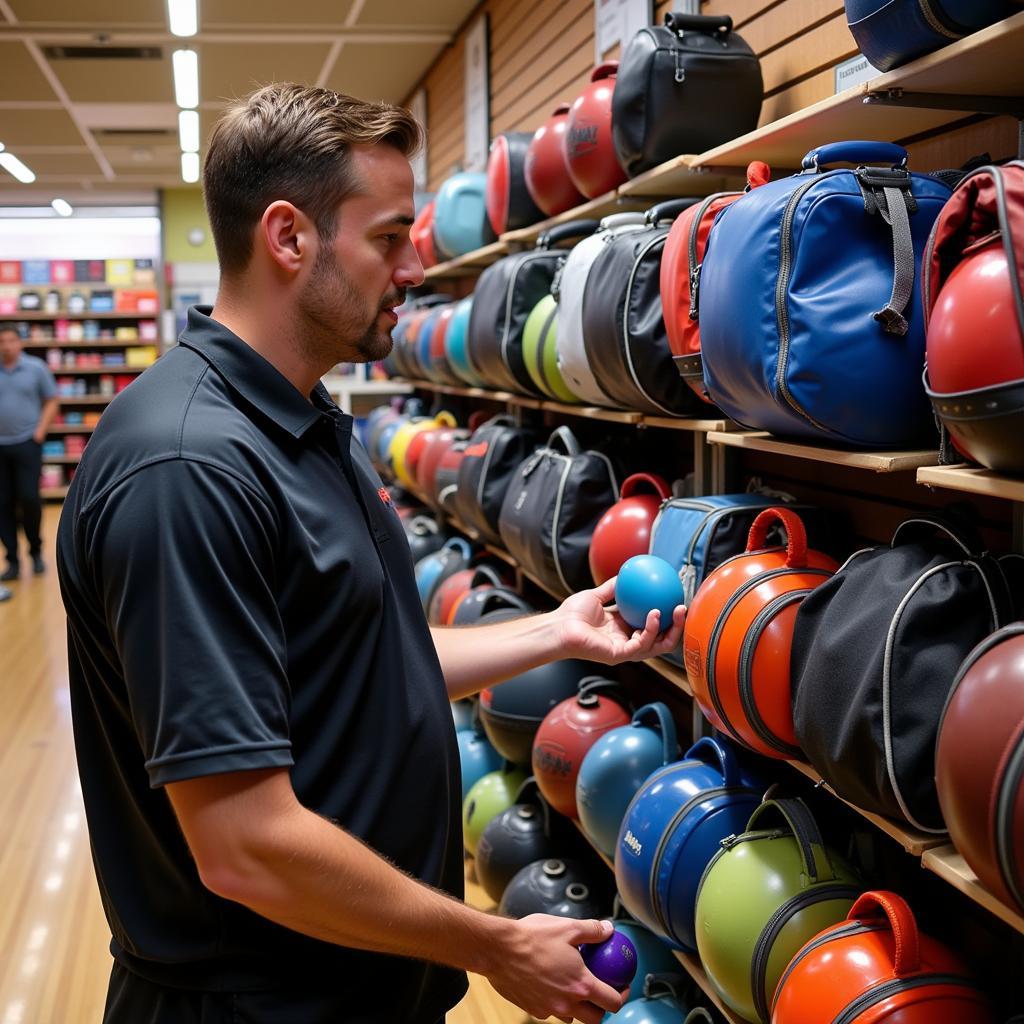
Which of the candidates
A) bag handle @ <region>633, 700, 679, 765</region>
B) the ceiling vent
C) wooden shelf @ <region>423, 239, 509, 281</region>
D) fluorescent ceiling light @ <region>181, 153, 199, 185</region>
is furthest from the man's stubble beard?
fluorescent ceiling light @ <region>181, 153, 199, 185</region>

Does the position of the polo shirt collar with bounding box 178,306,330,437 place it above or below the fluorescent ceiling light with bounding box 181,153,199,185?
below

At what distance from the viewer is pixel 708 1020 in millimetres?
2516

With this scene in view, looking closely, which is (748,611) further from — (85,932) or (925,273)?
(85,932)

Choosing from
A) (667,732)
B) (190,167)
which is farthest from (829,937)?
(190,167)

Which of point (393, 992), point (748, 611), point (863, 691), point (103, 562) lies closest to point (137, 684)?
point (103, 562)

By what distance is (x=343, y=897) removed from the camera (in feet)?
4.24

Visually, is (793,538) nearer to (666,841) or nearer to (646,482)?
(666,841)

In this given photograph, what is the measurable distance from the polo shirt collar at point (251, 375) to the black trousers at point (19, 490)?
26.9 ft

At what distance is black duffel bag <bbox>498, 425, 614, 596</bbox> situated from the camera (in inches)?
128

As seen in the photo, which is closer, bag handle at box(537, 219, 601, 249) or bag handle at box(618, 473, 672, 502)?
bag handle at box(618, 473, 672, 502)

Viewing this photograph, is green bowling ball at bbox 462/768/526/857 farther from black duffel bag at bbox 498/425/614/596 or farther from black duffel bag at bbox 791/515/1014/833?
black duffel bag at bbox 791/515/1014/833

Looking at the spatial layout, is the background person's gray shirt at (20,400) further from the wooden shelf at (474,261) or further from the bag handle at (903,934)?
the bag handle at (903,934)

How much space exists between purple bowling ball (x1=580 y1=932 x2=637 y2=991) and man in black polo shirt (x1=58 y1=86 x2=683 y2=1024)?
0.35 metres

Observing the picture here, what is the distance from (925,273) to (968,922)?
133 cm
